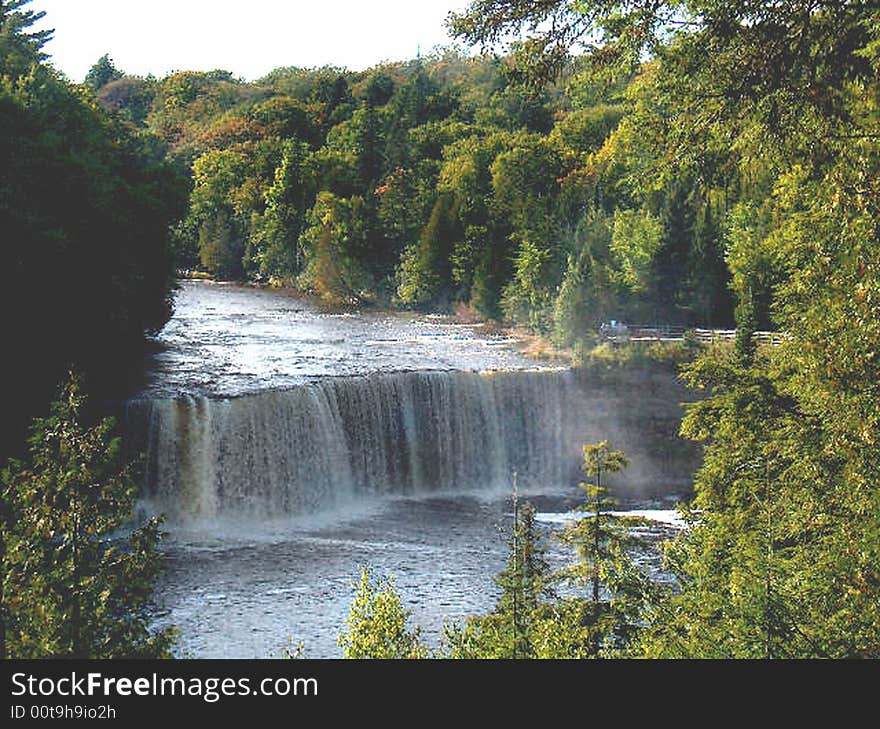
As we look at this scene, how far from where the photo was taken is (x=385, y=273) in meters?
59.9

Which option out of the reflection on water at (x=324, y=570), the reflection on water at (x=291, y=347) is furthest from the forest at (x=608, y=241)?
the reflection on water at (x=324, y=570)

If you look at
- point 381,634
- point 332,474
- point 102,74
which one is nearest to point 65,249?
point 332,474

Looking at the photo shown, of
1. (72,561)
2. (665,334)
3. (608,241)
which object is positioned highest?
(608,241)

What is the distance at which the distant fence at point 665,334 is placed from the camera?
1500 inches

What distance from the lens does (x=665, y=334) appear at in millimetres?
40469

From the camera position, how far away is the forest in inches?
293

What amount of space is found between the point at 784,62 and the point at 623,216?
1560 inches

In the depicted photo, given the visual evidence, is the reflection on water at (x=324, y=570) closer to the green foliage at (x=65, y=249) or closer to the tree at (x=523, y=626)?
the tree at (x=523, y=626)

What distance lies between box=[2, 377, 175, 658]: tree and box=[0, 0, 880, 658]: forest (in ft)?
0.34

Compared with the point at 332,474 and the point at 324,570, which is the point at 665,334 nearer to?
the point at 332,474

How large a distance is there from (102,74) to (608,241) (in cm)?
9137

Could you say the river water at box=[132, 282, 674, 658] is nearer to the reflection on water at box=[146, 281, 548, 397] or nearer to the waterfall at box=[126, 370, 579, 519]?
the waterfall at box=[126, 370, 579, 519]

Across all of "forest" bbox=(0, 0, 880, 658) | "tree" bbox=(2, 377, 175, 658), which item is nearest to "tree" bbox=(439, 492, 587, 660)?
"forest" bbox=(0, 0, 880, 658)

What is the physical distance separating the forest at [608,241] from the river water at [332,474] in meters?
2.70
